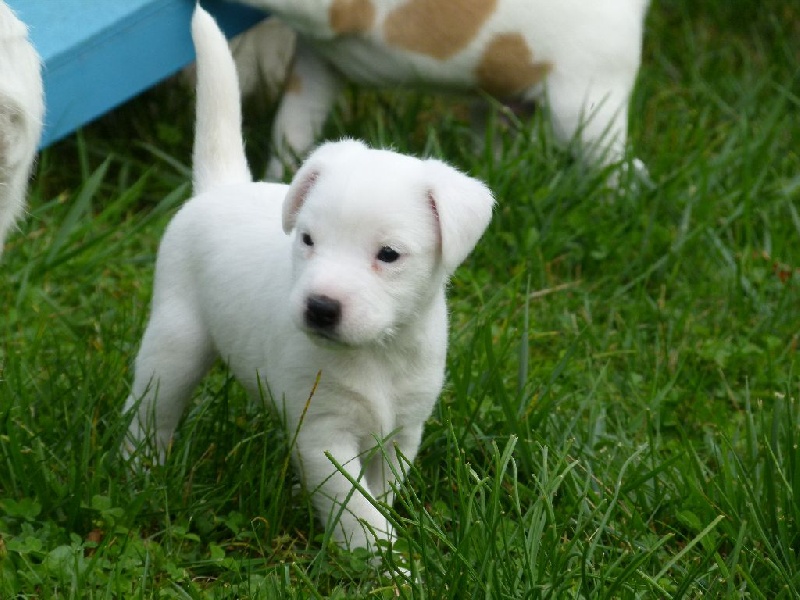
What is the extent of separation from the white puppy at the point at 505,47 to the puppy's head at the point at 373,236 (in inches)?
70.1

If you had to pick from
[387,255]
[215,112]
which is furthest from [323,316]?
[215,112]

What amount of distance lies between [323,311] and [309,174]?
34 centimetres

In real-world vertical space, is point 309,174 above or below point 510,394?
above

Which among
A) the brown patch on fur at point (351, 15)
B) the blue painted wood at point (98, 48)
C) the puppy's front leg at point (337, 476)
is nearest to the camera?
the puppy's front leg at point (337, 476)

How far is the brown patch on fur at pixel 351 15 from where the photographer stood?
4.11m

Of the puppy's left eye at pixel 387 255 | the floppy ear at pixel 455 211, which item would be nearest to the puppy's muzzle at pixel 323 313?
the puppy's left eye at pixel 387 255

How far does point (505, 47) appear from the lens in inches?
166

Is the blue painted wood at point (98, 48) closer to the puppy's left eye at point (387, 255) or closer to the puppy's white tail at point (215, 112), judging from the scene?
the puppy's white tail at point (215, 112)

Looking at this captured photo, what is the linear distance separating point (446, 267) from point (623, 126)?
80.2 inches

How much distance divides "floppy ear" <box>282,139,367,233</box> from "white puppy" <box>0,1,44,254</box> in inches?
19.2

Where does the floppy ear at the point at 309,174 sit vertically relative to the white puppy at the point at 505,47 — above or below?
above

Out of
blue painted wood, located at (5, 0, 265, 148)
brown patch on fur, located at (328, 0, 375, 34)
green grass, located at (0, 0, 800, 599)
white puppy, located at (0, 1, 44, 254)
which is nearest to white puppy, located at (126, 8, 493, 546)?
green grass, located at (0, 0, 800, 599)

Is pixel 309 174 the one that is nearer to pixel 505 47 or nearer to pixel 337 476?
pixel 337 476

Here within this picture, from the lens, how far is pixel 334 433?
2615 mm
